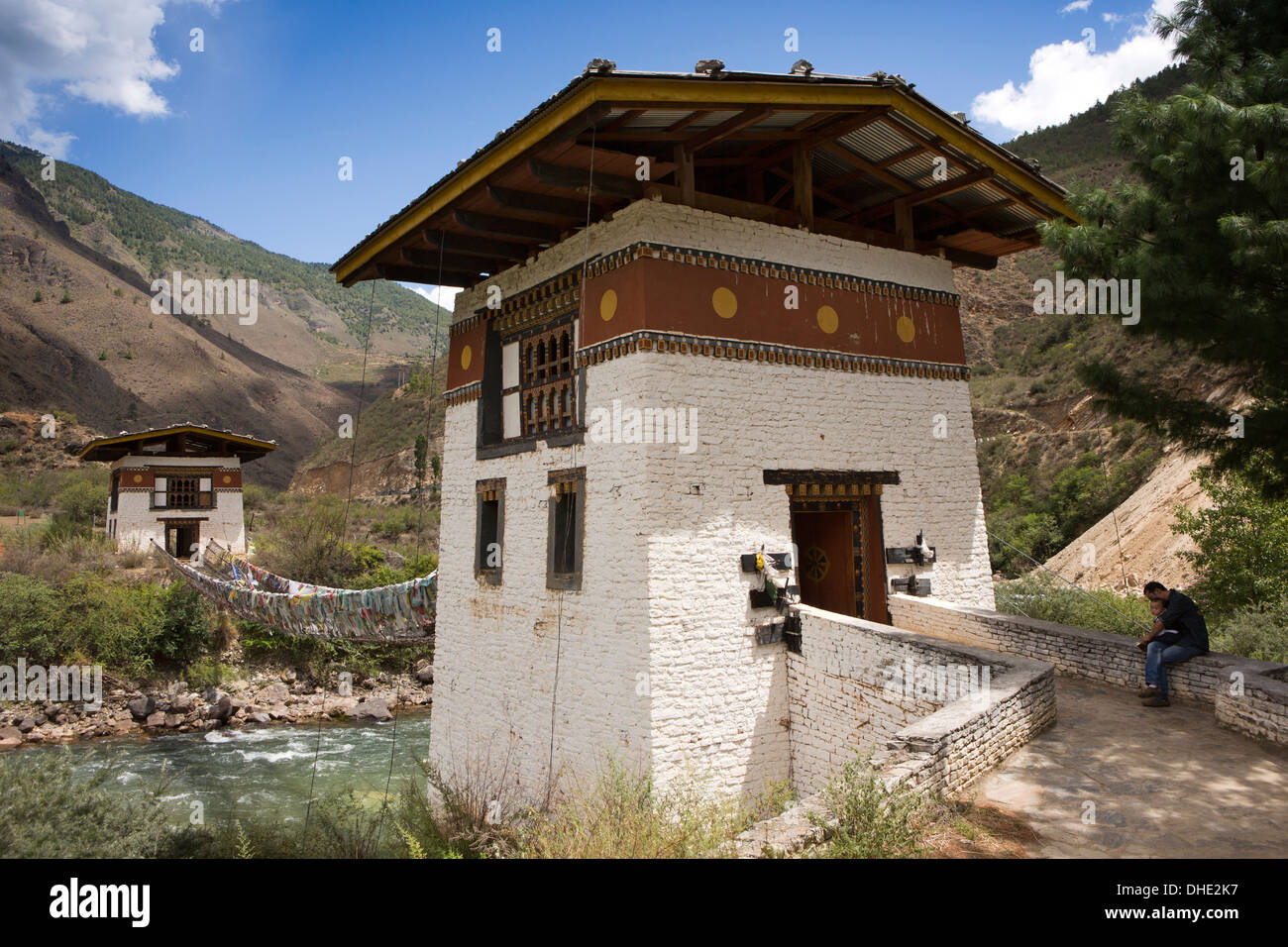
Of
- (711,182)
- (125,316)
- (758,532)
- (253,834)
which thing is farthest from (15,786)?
(125,316)

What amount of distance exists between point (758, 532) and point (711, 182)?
15.9 ft

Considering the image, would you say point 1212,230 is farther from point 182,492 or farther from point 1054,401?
point 182,492

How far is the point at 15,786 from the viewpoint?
6.09 meters

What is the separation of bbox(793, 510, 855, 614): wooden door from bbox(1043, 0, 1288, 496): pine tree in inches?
127

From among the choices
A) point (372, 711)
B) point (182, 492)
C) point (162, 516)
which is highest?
point (182, 492)

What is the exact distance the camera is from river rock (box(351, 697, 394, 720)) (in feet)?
71.1

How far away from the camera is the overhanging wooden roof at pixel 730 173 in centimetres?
732

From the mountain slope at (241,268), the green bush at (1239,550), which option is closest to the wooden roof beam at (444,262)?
the green bush at (1239,550)

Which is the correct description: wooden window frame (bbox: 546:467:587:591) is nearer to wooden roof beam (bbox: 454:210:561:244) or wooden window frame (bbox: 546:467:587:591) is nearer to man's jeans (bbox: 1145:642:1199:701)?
wooden roof beam (bbox: 454:210:561:244)

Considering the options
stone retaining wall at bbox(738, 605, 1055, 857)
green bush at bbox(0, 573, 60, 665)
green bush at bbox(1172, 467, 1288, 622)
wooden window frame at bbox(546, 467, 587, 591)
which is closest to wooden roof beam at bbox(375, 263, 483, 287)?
wooden window frame at bbox(546, 467, 587, 591)

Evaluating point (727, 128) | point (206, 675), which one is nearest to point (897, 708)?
point (727, 128)

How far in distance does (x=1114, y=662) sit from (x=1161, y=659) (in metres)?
0.88

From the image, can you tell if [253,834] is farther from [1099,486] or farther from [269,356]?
[269,356]

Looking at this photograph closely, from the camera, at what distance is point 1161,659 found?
744 cm
